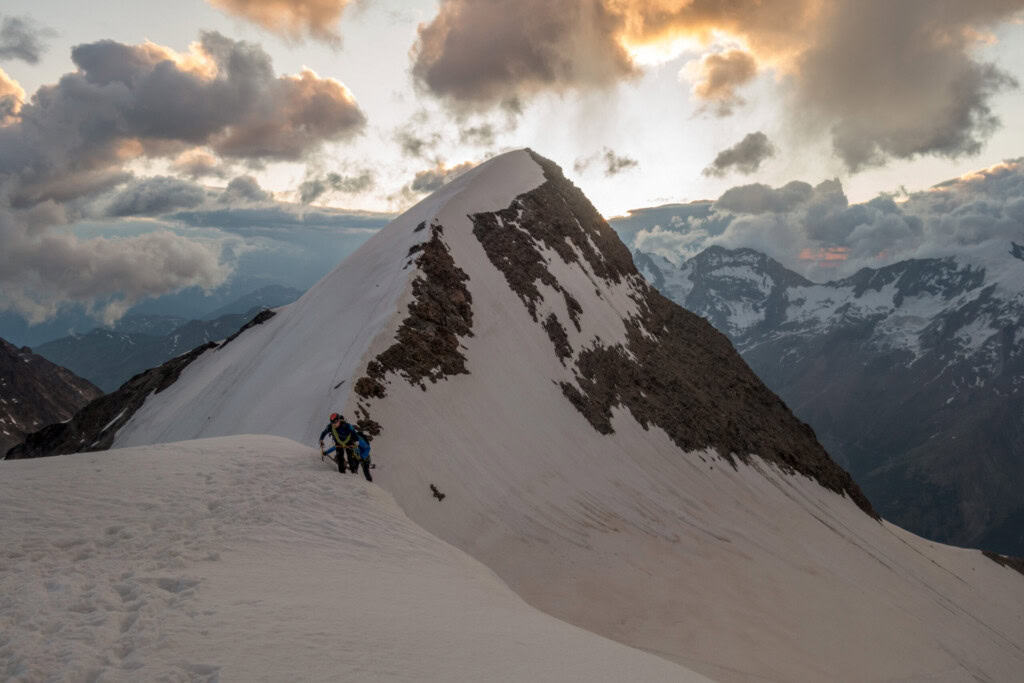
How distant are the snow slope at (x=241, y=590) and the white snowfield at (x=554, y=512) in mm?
108

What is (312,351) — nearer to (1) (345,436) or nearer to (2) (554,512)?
(2) (554,512)

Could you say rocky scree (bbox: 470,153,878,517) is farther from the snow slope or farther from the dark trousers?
the snow slope

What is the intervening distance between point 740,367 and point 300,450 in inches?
2373

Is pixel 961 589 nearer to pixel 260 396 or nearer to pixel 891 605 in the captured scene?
pixel 891 605

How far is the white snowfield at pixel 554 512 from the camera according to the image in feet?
47.0

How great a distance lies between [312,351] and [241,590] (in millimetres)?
29055

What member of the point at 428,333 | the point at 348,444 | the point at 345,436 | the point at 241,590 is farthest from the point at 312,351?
the point at 241,590

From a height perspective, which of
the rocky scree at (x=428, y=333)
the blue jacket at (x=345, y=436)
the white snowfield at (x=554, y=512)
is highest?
the rocky scree at (x=428, y=333)

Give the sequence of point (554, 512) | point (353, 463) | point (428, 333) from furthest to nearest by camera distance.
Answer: point (428, 333) < point (554, 512) < point (353, 463)

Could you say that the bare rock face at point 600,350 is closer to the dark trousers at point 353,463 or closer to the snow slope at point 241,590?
the dark trousers at point 353,463

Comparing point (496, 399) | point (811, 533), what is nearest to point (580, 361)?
point (496, 399)

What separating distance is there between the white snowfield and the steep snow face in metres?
0.25

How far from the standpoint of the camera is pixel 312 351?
3612cm

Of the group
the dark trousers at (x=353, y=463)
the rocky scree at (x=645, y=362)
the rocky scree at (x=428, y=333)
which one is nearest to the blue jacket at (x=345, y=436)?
the dark trousers at (x=353, y=463)
